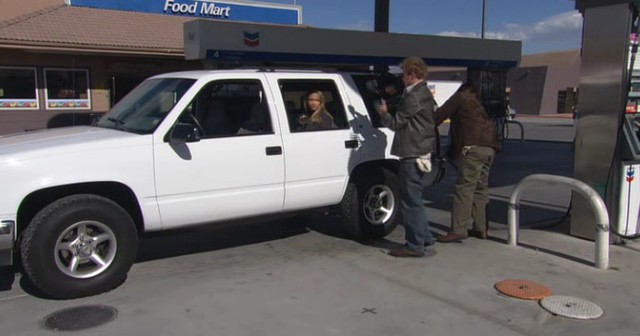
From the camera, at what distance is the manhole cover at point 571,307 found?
4.32m

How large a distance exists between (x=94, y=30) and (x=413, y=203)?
14125mm

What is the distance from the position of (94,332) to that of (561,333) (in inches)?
126

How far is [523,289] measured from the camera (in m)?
4.85

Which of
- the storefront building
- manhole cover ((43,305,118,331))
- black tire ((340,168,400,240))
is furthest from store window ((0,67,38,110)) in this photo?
manhole cover ((43,305,118,331))

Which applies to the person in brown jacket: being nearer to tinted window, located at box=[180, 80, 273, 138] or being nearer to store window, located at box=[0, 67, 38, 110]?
tinted window, located at box=[180, 80, 273, 138]

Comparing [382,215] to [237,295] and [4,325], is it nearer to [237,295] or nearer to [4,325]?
[237,295]

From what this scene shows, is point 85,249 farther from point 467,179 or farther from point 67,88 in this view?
point 67,88

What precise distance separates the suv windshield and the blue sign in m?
14.4

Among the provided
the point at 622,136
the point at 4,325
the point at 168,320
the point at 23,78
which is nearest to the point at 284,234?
the point at 168,320

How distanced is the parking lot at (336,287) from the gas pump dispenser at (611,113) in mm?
526

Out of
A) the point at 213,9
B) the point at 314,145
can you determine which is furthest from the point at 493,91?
the point at 314,145

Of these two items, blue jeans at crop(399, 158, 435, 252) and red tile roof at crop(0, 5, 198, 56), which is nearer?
blue jeans at crop(399, 158, 435, 252)

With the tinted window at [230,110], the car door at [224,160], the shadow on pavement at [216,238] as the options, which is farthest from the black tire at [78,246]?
the tinted window at [230,110]

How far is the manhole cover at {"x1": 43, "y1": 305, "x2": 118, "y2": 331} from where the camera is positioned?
4098mm
